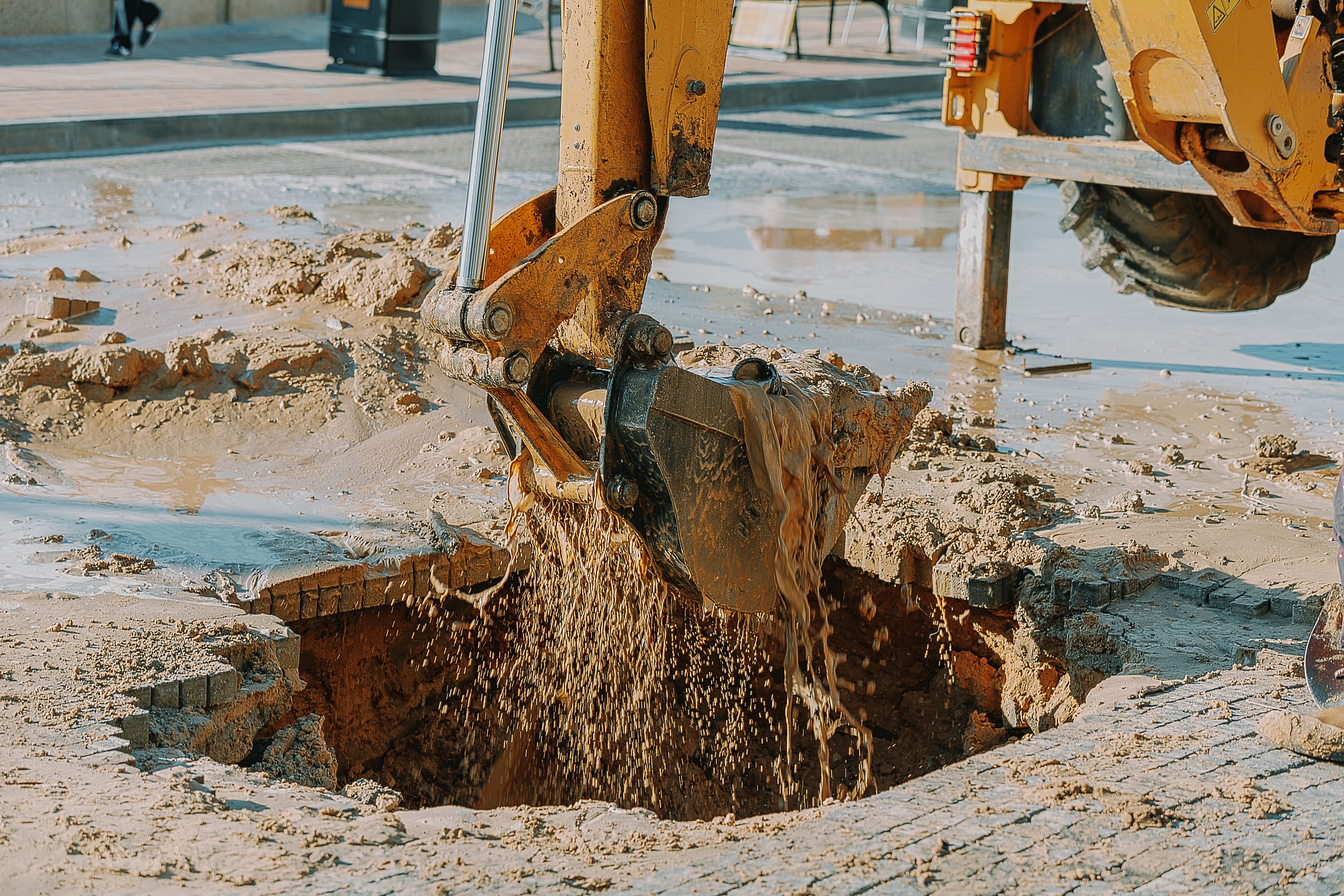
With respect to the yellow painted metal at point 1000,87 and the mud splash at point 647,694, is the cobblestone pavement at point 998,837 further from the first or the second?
the yellow painted metal at point 1000,87

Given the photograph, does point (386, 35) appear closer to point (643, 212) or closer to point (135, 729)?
point (643, 212)

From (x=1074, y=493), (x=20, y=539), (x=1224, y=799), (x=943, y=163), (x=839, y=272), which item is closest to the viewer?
(x=1224, y=799)

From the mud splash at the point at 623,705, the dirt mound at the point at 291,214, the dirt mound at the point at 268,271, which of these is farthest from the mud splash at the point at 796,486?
the dirt mound at the point at 291,214

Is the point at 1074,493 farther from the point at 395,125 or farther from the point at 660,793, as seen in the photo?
the point at 395,125

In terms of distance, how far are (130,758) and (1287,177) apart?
146 inches

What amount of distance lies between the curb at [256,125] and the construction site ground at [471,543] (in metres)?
1.49

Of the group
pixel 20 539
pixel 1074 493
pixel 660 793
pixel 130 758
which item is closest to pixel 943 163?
pixel 1074 493

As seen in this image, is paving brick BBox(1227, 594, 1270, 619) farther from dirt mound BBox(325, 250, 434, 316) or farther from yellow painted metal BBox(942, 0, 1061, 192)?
dirt mound BBox(325, 250, 434, 316)

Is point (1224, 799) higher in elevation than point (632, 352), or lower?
lower

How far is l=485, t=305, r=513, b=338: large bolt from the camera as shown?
3113 mm

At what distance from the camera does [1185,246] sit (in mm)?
6703

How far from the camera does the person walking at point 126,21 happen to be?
617 inches

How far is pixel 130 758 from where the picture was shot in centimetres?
325

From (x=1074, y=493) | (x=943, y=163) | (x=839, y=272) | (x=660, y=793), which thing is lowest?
(x=660, y=793)
